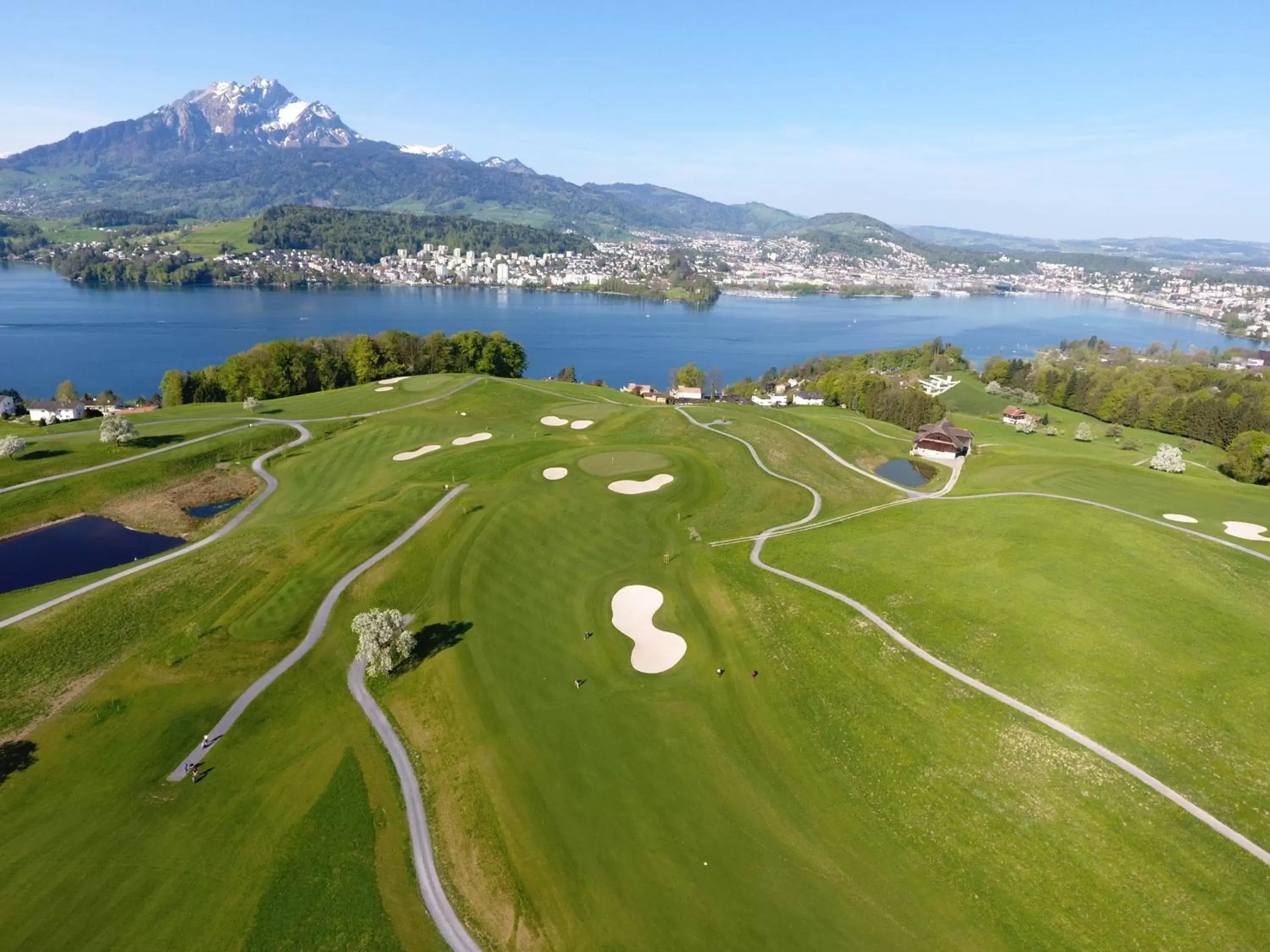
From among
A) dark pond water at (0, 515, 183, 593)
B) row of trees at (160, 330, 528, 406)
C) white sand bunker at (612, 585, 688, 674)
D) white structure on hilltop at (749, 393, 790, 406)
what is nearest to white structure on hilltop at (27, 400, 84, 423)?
row of trees at (160, 330, 528, 406)

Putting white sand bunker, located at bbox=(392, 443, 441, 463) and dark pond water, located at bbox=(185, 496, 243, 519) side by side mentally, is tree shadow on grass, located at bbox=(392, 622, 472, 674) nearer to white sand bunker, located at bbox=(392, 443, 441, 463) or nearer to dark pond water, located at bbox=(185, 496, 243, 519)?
dark pond water, located at bbox=(185, 496, 243, 519)

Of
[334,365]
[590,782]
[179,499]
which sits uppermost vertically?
[334,365]

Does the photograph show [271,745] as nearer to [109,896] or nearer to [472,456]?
[109,896]

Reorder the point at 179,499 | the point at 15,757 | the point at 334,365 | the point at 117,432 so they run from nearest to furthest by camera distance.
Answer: the point at 15,757, the point at 179,499, the point at 117,432, the point at 334,365

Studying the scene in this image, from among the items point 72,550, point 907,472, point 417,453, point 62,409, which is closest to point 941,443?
point 907,472

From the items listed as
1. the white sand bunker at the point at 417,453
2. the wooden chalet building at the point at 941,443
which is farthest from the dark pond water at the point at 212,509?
the wooden chalet building at the point at 941,443

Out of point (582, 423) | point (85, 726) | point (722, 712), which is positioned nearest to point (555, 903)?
point (722, 712)

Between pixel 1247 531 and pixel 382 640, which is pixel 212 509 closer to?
pixel 382 640

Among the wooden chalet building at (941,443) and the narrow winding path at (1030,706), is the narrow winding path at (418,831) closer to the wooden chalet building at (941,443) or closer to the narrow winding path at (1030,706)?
the narrow winding path at (1030,706)
